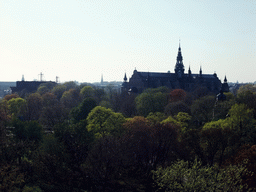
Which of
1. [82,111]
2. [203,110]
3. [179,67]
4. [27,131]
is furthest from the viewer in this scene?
[179,67]

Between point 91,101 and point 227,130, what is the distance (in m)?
30.8

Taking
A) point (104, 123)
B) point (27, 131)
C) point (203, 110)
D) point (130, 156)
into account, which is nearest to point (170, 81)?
point (203, 110)

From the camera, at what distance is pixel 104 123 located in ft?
157

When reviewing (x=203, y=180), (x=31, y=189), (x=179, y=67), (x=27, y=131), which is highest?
(x=179, y=67)

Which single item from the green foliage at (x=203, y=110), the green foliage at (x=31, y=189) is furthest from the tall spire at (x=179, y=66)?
the green foliage at (x=31, y=189)

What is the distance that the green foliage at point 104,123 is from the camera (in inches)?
1866

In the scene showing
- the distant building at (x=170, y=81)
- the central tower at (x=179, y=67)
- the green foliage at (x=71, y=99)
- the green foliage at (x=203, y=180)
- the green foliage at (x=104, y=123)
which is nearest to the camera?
the green foliage at (x=203, y=180)

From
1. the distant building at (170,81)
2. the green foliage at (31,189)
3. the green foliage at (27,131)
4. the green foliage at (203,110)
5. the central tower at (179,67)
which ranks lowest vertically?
the green foliage at (31,189)

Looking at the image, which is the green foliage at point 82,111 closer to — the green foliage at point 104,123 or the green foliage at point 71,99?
the green foliage at point 104,123

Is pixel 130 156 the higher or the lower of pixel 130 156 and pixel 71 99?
the lower

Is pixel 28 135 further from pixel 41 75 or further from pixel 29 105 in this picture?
pixel 41 75

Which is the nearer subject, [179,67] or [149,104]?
[149,104]

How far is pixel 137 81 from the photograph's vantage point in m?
120

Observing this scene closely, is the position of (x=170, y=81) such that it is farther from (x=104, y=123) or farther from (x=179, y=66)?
(x=104, y=123)
